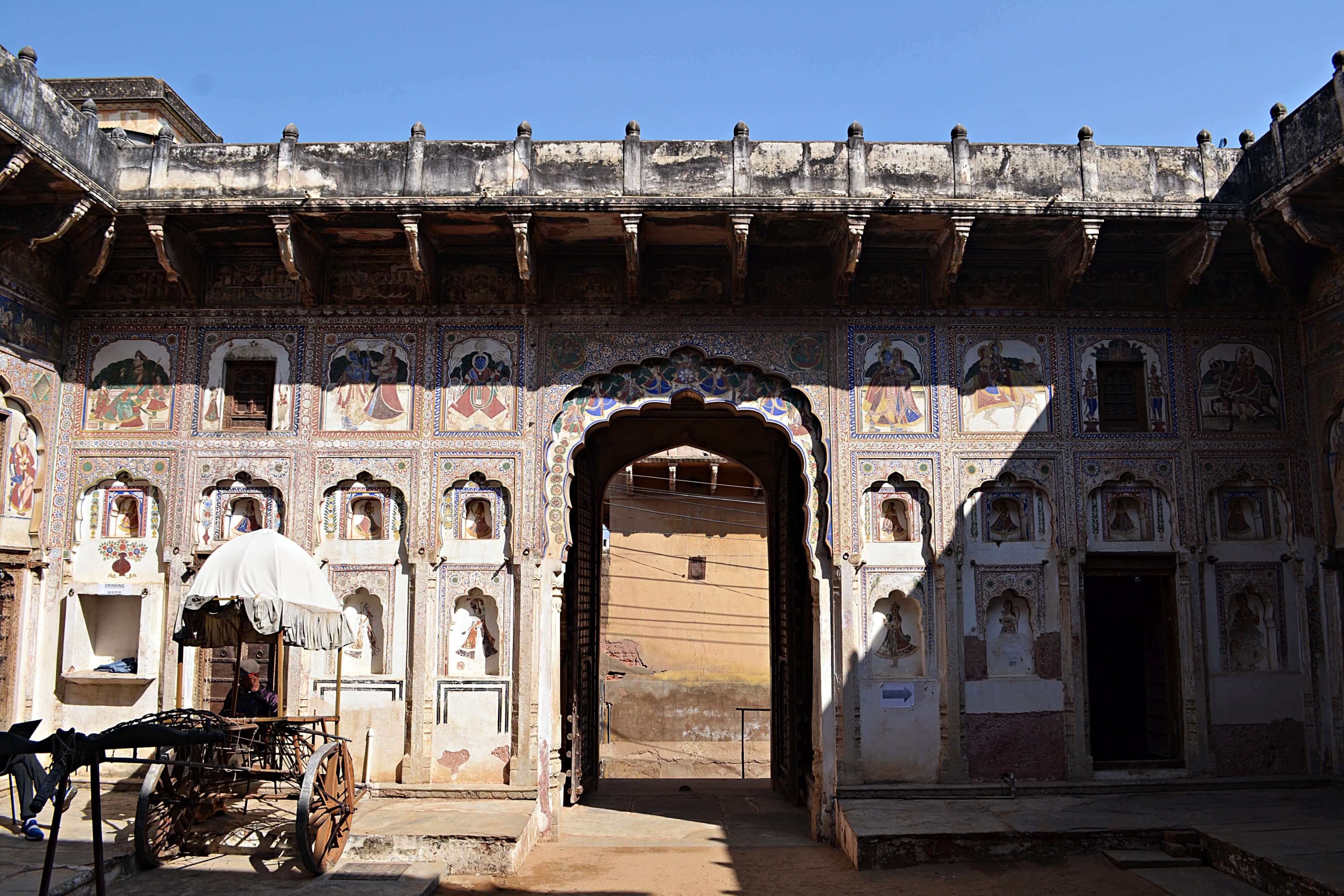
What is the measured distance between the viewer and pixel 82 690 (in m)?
10.0

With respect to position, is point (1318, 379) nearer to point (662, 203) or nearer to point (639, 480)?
point (662, 203)

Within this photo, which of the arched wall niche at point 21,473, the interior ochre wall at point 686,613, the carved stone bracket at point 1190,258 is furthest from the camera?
the interior ochre wall at point 686,613

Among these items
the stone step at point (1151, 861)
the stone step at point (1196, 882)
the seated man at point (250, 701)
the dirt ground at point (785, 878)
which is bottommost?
the dirt ground at point (785, 878)

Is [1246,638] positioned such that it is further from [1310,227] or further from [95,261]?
[95,261]

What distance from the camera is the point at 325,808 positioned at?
7.87 m

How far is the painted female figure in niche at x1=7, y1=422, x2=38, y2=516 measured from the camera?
31.8 ft

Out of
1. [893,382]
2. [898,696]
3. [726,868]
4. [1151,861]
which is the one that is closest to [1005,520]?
[893,382]

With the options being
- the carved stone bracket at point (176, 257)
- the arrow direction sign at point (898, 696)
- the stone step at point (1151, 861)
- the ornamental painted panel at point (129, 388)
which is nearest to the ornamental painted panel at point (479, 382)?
the carved stone bracket at point (176, 257)

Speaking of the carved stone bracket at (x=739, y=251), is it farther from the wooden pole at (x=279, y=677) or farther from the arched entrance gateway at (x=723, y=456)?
the wooden pole at (x=279, y=677)

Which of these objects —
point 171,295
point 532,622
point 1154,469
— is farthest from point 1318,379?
point 171,295

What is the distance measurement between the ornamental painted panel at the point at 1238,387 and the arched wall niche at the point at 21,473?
11.2 m

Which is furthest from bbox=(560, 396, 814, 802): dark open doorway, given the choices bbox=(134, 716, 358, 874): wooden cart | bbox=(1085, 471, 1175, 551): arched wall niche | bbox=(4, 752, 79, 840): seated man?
bbox=(4, 752, 79, 840): seated man

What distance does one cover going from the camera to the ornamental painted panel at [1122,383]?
10430 millimetres

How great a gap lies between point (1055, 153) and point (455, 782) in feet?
27.0
